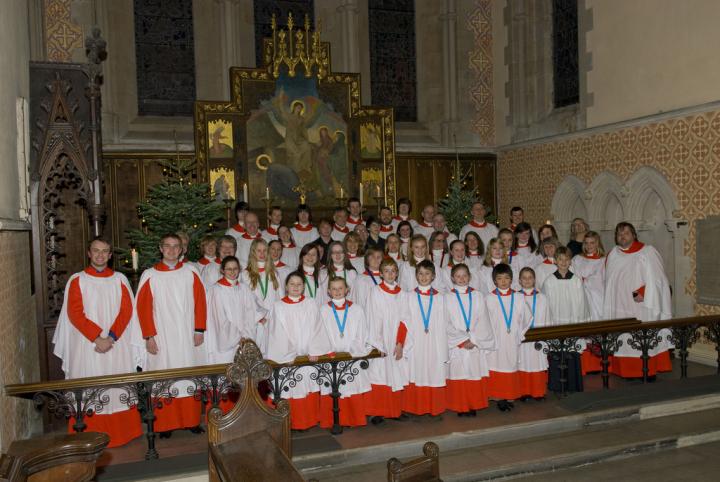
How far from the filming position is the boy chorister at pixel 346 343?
6.59 meters

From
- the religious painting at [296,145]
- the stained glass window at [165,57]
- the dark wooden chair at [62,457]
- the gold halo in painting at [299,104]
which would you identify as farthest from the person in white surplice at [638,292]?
the stained glass window at [165,57]

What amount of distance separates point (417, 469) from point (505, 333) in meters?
4.12

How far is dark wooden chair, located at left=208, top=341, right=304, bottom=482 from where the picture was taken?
334cm

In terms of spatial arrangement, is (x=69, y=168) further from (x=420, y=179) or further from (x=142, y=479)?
(x=420, y=179)

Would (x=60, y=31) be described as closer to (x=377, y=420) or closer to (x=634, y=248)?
(x=377, y=420)

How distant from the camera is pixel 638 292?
27.5 feet

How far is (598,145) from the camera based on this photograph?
11.7 metres

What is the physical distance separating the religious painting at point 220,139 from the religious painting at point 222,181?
10.9 inches

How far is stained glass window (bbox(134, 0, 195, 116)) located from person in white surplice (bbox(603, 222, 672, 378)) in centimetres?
941

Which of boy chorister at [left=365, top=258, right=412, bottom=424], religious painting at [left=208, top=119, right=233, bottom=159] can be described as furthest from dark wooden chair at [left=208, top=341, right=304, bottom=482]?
religious painting at [left=208, top=119, right=233, bottom=159]

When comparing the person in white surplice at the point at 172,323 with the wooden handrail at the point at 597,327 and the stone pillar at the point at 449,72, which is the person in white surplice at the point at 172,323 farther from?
the stone pillar at the point at 449,72

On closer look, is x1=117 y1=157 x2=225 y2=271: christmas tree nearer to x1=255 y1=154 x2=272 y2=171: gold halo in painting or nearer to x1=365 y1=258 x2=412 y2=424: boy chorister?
x1=255 y1=154 x2=272 y2=171: gold halo in painting

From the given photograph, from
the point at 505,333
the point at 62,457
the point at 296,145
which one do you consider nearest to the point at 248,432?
the point at 62,457

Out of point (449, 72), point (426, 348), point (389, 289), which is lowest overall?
point (426, 348)
